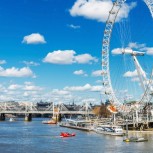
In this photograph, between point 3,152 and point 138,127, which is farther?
point 138,127

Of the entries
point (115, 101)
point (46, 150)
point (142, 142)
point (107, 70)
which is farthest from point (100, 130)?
point (46, 150)

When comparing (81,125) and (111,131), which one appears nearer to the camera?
(111,131)

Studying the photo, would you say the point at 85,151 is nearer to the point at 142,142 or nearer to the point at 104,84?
the point at 142,142

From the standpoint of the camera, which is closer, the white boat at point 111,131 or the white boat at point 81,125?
the white boat at point 111,131

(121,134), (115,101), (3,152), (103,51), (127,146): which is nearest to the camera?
(3,152)

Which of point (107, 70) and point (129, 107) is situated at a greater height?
point (107, 70)

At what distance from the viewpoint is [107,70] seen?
9606cm

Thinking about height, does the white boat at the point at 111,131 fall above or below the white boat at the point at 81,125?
below

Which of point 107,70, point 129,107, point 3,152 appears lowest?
point 3,152

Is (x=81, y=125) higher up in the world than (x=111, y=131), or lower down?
higher up

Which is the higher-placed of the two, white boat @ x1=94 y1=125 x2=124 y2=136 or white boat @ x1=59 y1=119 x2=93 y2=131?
white boat @ x1=59 y1=119 x2=93 y2=131

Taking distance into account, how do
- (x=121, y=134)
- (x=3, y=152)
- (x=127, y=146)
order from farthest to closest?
(x=121, y=134) → (x=127, y=146) → (x=3, y=152)

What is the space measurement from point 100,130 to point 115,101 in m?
7.34

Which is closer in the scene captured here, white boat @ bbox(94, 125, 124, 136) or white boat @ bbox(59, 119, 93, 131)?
white boat @ bbox(94, 125, 124, 136)
